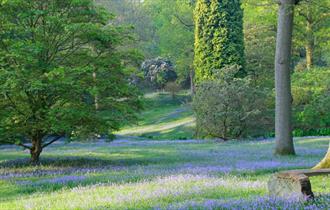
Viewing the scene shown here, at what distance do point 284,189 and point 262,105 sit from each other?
22626mm

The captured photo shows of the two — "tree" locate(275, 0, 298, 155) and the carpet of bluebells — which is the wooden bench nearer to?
the carpet of bluebells

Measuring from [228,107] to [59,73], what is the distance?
16155 millimetres

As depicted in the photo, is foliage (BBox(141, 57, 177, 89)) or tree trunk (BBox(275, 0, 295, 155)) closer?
tree trunk (BBox(275, 0, 295, 155))

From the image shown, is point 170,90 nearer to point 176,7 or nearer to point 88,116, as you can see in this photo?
point 176,7

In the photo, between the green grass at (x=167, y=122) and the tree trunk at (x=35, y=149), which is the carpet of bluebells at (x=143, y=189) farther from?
the green grass at (x=167, y=122)

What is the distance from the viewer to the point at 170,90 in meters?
55.6

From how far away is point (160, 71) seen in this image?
181 ft

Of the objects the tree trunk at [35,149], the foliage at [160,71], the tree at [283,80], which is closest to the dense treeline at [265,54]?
the foliage at [160,71]

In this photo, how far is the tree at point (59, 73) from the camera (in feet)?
41.0

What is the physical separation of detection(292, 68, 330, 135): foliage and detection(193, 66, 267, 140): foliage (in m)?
3.65

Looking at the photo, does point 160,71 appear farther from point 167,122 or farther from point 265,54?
point 265,54

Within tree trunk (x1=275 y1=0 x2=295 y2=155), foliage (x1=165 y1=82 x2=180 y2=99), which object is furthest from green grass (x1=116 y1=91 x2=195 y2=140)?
tree trunk (x1=275 y1=0 x2=295 y2=155)

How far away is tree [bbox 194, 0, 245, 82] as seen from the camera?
3325 centimetres

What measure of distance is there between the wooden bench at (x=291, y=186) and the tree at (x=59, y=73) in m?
7.56
